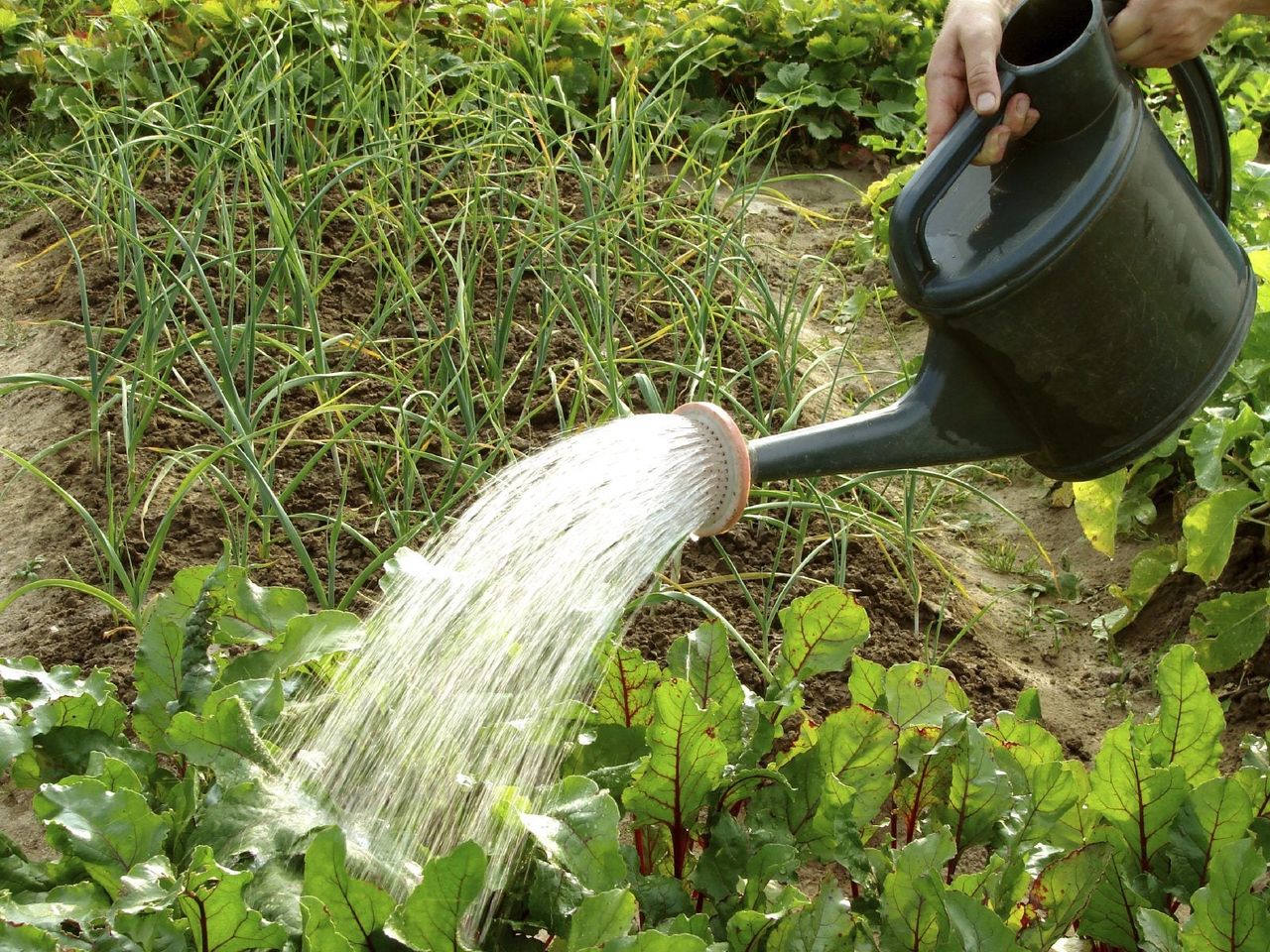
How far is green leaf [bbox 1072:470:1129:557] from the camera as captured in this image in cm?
247

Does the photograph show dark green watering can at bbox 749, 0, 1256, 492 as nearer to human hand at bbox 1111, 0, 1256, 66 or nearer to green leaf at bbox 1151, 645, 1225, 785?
human hand at bbox 1111, 0, 1256, 66

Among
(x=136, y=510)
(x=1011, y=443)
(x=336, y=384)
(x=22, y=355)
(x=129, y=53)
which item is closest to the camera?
(x=1011, y=443)

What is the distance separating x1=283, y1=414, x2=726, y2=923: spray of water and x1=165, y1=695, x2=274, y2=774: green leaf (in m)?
0.05

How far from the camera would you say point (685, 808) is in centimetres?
142

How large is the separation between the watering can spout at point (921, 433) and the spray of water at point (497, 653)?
0.26 feet

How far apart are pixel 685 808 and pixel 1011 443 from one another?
54 cm

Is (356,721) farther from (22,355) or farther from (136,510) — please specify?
(22,355)

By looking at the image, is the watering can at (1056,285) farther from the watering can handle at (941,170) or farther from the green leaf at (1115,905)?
the green leaf at (1115,905)

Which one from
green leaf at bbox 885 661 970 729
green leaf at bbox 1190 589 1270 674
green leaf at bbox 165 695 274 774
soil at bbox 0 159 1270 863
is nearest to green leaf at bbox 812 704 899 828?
green leaf at bbox 885 661 970 729

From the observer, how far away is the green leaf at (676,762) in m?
1.34

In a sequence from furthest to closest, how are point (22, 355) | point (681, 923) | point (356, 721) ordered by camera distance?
point (22, 355)
point (356, 721)
point (681, 923)

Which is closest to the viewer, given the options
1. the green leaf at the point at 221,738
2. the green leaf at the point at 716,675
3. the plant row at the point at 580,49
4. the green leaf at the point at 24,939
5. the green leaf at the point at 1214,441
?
the green leaf at the point at 24,939

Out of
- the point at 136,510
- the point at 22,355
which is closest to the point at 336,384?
the point at 136,510

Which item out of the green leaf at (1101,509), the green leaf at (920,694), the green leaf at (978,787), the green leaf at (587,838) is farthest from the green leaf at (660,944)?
the green leaf at (1101,509)
